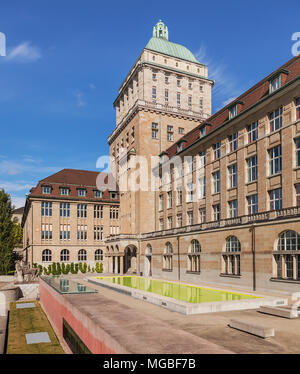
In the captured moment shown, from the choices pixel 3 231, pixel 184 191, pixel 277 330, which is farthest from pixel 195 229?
pixel 3 231

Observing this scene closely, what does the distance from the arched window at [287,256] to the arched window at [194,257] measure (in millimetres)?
Answer: 13740

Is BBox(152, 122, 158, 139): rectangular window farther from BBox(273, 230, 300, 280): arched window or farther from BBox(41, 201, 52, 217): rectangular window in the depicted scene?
BBox(273, 230, 300, 280): arched window

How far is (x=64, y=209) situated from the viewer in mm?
72938

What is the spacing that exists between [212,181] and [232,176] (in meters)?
4.41

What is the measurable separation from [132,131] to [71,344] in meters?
52.2

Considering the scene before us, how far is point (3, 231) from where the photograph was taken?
225 ft

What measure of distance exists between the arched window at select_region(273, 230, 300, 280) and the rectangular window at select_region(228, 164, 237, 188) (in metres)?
12.5

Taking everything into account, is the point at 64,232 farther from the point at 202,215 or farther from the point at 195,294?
the point at 195,294

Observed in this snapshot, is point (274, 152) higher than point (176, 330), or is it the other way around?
point (274, 152)

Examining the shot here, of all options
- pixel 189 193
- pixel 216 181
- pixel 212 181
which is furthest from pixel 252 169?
pixel 189 193

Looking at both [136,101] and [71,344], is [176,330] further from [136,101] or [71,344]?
[136,101]

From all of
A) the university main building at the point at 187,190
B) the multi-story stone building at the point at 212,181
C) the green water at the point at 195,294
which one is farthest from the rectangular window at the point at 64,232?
the green water at the point at 195,294

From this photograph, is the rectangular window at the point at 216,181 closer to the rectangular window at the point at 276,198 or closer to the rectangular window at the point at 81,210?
the rectangular window at the point at 276,198

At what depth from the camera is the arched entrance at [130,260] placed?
214 ft
